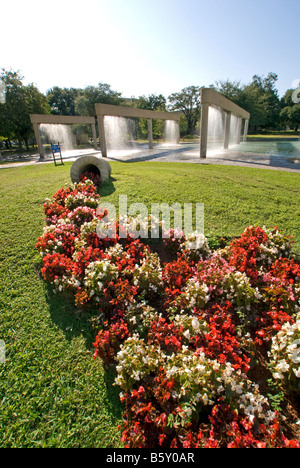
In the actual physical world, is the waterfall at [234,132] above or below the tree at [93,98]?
below

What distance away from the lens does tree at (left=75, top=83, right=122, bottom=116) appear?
39.3 meters

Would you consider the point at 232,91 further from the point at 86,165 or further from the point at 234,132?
the point at 86,165

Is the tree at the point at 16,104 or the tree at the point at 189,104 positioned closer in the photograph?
the tree at the point at 16,104

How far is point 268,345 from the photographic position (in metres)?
2.79

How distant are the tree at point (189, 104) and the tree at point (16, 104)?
2980cm

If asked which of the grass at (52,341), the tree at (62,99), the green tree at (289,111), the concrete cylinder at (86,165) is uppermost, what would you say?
the tree at (62,99)

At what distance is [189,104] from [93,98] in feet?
68.2

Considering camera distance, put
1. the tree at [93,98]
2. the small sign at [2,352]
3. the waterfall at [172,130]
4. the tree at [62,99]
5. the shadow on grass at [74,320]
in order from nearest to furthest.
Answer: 1. the shadow on grass at [74,320]
2. the small sign at [2,352]
3. the waterfall at [172,130]
4. the tree at [93,98]
5. the tree at [62,99]

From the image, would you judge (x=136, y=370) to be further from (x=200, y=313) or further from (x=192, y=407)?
(x=200, y=313)

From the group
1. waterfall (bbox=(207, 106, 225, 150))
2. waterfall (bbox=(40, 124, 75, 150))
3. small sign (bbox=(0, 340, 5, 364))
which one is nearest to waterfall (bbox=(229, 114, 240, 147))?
waterfall (bbox=(207, 106, 225, 150))

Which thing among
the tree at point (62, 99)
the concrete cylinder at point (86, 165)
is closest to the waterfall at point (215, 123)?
the concrete cylinder at point (86, 165)

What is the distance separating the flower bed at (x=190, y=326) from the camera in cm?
201

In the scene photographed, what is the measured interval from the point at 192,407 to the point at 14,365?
77.2 inches

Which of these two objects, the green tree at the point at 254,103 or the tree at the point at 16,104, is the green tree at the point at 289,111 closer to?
the green tree at the point at 254,103
